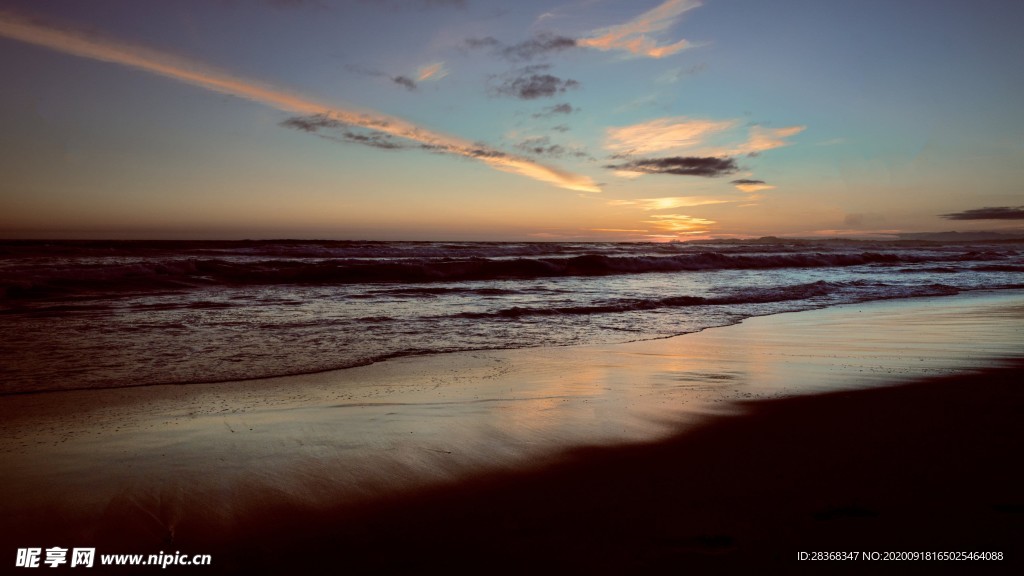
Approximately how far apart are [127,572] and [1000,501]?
170 inches

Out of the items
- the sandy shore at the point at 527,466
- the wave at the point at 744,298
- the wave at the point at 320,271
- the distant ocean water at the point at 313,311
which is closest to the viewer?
the sandy shore at the point at 527,466

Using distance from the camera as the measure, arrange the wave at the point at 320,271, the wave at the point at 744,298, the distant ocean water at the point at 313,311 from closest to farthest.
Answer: the distant ocean water at the point at 313,311, the wave at the point at 744,298, the wave at the point at 320,271

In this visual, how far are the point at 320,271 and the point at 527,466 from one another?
19536mm

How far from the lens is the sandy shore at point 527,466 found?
105 inches

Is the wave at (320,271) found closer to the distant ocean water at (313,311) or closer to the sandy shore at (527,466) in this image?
the distant ocean water at (313,311)

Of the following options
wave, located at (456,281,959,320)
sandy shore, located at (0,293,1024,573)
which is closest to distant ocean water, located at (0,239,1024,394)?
wave, located at (456,281,959,320)

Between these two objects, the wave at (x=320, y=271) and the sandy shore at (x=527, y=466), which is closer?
the sandy shore at (x=527, y=466)

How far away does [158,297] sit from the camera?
13422 mm

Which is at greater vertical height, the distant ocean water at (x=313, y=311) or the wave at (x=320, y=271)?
the wave at (x=320, y=271)

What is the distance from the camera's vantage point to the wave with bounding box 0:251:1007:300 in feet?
51.7

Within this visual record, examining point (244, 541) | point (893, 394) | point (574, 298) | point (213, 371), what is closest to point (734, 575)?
point (244, 541)

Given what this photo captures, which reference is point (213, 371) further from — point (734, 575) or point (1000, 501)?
point (1000, 501)

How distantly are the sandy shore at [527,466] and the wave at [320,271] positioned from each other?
1095 centimetres

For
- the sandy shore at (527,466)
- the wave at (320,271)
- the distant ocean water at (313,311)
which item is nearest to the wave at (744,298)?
the distant ocean water at (313,311)
